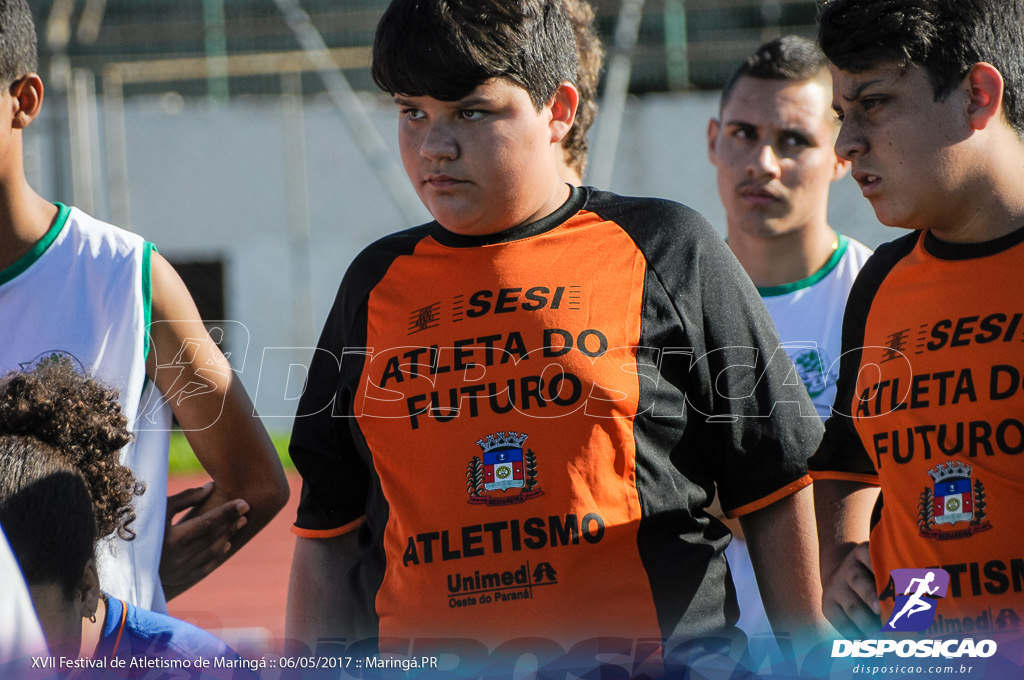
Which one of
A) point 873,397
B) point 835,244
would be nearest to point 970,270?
point 873,397

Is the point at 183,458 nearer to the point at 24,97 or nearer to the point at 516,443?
the point at 24,97

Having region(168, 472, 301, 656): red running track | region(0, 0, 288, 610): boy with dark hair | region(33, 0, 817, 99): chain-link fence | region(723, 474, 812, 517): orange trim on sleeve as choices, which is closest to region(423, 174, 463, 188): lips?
region(0, 0, 288, 610): boy with dark hair

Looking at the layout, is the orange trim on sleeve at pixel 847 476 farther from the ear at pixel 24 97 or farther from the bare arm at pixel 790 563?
the ear at pixel 24 97

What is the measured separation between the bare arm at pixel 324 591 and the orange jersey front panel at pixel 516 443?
0.76 feet

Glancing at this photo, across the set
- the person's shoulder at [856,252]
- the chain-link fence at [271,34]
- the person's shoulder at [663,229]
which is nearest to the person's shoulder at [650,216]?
the person's shoulder at [663,229]

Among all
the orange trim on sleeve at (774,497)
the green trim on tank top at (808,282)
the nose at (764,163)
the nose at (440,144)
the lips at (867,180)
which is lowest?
the orange trim on sleeve at (774,497)

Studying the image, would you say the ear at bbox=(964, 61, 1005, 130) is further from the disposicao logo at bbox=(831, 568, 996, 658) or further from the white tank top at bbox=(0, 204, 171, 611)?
the white tank top at bbox=(0, 204, 171, 611)

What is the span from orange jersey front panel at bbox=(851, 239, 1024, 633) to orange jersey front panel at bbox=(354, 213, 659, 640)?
16.7 inches

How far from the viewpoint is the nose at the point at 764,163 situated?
3.04 metres

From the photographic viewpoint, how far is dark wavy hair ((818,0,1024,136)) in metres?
1.84

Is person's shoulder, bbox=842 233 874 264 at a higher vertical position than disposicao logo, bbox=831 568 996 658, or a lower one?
higher

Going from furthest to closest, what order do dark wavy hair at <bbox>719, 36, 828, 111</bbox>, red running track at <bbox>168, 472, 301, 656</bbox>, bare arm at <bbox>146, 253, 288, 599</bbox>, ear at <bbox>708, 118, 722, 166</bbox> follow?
1. red running track at <bbox>168, 472, 301, 656</bbox>
2. ear at <bbox>708, 118, 722, 166</bbox>
3. dark wavy hair at <bbox>719, 36, 828, 111</bbox>
4. bare arm at <bbox>146, 253, 288, 599</bbox>

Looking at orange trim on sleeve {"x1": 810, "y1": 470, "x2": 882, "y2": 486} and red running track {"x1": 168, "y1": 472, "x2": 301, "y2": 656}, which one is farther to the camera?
red running track {"x1": 168, "y1": 472, "x2": 301, "y2": 656}

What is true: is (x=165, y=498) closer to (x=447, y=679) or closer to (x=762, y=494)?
(x=447, y=679)
